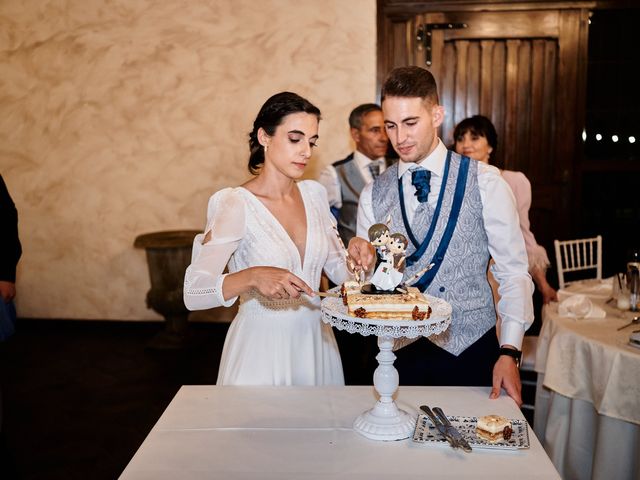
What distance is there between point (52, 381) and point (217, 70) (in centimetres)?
277

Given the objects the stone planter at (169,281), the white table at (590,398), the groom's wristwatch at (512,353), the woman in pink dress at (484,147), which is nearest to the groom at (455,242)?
the groom's wristwatch at (512,353)

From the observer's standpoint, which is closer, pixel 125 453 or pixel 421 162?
pixel 421 162

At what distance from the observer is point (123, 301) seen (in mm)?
6129

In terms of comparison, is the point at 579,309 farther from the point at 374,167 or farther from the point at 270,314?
the point at 374,167

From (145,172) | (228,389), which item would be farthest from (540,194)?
(228,389)

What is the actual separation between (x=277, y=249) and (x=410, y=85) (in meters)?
0.74

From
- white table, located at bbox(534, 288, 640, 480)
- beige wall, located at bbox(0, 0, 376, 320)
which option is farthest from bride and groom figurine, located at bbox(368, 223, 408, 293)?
beige wall, located at bbox(0, 0, 376, 320)

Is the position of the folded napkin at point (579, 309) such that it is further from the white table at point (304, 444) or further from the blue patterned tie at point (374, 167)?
the blue patterned tie at point (374, 167)

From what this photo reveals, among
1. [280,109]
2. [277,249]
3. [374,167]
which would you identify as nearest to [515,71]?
[374,167]

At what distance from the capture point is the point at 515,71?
5535mm

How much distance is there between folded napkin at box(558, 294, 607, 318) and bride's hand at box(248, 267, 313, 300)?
1754mm

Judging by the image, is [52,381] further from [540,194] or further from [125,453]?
[540,194]

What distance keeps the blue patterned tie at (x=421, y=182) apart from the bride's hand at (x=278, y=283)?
59 centimetres

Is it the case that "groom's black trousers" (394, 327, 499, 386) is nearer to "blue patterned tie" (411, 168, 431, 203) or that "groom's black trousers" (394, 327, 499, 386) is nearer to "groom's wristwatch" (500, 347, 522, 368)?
"groom's wristwatch" (500, 347, 522, 368)
